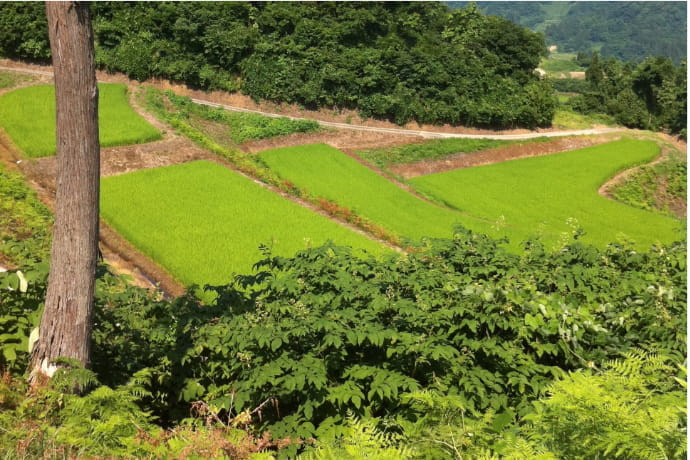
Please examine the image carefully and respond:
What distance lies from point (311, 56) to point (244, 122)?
21.7 ft

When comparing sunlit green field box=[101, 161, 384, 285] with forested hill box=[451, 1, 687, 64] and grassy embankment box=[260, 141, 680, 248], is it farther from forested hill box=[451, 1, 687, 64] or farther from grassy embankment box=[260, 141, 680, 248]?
forested hill box=[451, 1, 687, 64]

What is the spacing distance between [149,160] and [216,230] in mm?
5125

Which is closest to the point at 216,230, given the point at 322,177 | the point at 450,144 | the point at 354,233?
the point at 354,233

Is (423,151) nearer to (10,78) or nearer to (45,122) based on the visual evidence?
(45,122)

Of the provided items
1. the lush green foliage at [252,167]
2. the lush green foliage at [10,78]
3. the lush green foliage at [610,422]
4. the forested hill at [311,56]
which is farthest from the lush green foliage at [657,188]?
Answer: the lush green foliage at [10,78]

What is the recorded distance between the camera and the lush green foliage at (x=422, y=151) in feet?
77.9

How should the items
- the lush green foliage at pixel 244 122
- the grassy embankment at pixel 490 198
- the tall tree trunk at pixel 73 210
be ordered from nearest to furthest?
1. the tall tree trunk at pixel 73 210
2. the grassy embankment at pixel 490 198
3. the lush green foliage at pixel 244 122

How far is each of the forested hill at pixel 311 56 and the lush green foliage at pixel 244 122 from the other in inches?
132

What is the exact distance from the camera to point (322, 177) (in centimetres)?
1847

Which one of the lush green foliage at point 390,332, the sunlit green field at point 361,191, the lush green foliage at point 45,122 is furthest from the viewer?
the lush green foliage at point 45,122

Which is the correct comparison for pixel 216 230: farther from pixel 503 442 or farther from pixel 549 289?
pixel 503 442

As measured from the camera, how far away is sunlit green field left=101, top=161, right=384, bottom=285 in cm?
1106

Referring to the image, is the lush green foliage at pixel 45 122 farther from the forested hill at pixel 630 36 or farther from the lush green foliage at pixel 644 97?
the forested hill at pixel 630 36

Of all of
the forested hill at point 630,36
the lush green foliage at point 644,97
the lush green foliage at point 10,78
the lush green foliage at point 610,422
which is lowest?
the lush green foliage at point 610,422
